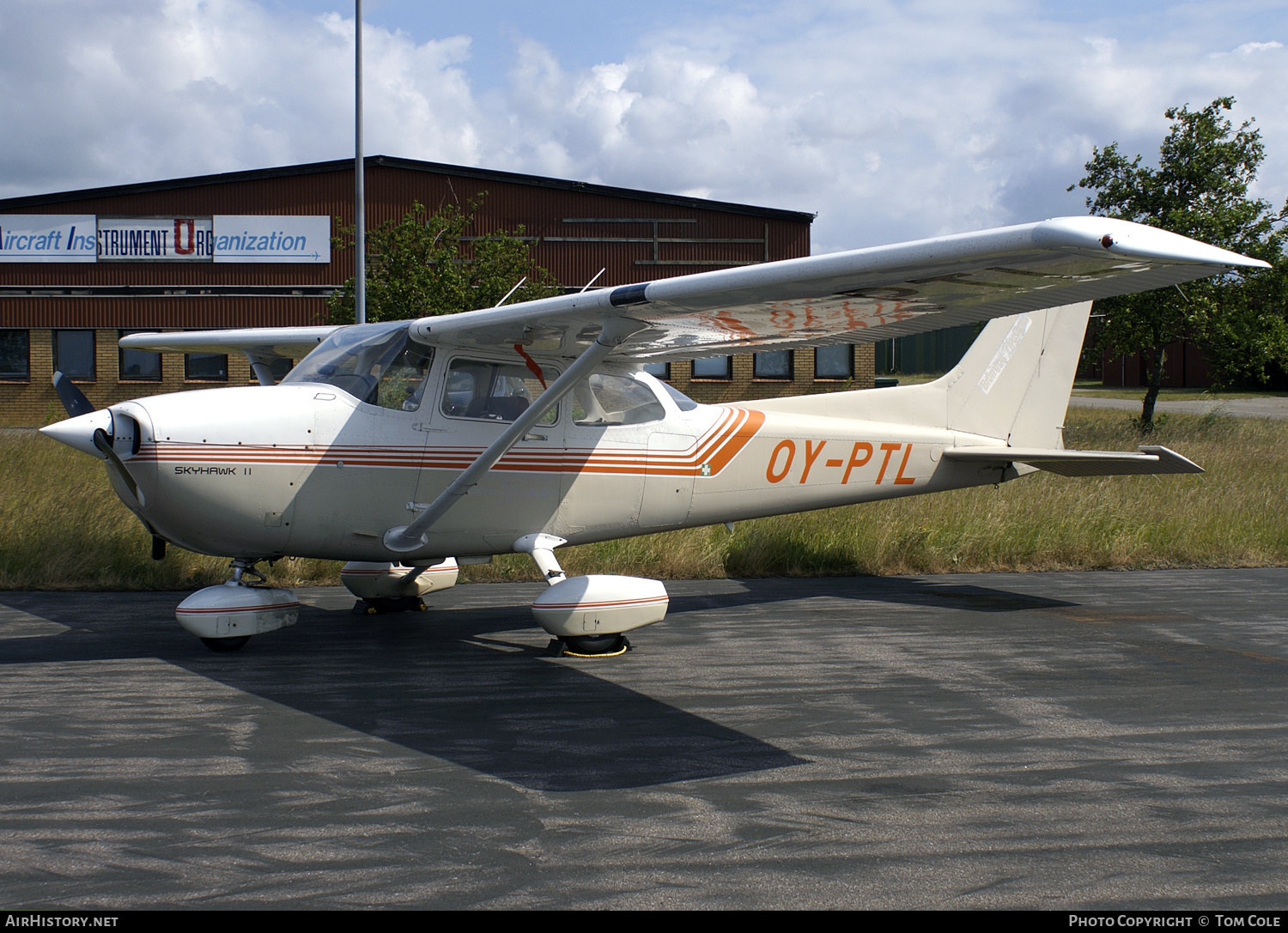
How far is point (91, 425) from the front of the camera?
5.53m

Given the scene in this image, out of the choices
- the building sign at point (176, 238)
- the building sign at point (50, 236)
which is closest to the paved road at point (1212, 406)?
the building sign at point (176, 238)

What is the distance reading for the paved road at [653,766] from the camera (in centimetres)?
301

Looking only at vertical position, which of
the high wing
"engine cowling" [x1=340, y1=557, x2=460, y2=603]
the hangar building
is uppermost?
the hangar building

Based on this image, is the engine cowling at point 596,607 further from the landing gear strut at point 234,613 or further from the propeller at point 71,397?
the propeller at point 71,397

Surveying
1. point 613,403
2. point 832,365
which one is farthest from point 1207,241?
point 613,403

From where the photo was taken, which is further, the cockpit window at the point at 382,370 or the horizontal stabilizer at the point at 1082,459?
the horizontal stabilizer at the point at 1082,459

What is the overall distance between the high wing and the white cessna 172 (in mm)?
21

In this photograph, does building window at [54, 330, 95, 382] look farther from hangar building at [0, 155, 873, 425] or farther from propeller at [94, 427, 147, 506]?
propeller at [94, 427, 147, 506]

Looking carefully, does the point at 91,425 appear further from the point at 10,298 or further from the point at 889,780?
the point at 10,298

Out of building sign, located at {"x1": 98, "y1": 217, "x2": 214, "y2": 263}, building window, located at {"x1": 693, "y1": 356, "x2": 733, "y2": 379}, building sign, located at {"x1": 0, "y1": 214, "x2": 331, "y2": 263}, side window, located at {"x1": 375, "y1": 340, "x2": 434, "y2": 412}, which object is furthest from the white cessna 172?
building sign, located at {"x1": 98, "y1": 217, "x2": 214, "y2": 263}

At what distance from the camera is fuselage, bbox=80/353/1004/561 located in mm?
5676

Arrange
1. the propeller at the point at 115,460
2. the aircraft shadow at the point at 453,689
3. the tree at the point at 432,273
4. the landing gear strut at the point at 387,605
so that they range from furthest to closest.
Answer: the tree at the point at 432,273
the landing gear strut at the point at 387,605
the propeller at the point at 115,460
the aircraft shadow at the point at 453,689

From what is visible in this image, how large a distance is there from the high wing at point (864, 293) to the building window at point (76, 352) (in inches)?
1001
